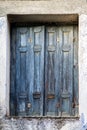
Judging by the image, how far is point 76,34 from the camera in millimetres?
8664

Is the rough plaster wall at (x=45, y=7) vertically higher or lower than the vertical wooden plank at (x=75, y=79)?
higher

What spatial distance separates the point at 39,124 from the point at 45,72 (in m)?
0.94

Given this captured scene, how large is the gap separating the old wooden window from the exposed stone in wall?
0.37 m

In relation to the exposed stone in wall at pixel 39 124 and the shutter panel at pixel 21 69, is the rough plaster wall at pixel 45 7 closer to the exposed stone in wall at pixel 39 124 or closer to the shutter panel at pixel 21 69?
the shutter panel at pixel 21 69

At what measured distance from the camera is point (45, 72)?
340 inches

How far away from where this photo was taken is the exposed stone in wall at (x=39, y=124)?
26.7ft

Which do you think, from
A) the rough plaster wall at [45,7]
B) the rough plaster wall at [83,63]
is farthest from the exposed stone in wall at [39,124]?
the rough plaster wall at [45,7]

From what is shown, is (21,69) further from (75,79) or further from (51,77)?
(75,79)

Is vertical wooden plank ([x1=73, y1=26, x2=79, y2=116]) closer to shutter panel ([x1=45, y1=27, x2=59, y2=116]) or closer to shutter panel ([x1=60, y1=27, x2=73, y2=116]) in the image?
shutter panel ([x1=60, y1=27, x2=73, y2=116])

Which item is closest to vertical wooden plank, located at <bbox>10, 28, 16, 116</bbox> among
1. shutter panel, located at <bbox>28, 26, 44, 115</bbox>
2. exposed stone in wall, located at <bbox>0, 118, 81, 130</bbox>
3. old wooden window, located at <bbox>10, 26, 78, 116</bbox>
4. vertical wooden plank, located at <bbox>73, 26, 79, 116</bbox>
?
old wooden window, located at <bbox>10, 26, 78, 116</bbox>

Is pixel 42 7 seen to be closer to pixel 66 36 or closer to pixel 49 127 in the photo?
pixel 66 36

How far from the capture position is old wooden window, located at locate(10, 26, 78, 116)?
28.1 ft

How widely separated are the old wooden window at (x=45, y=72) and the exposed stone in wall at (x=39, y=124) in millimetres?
369

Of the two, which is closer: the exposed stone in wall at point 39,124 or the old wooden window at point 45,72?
the exposed stone in wall at point 39,124
